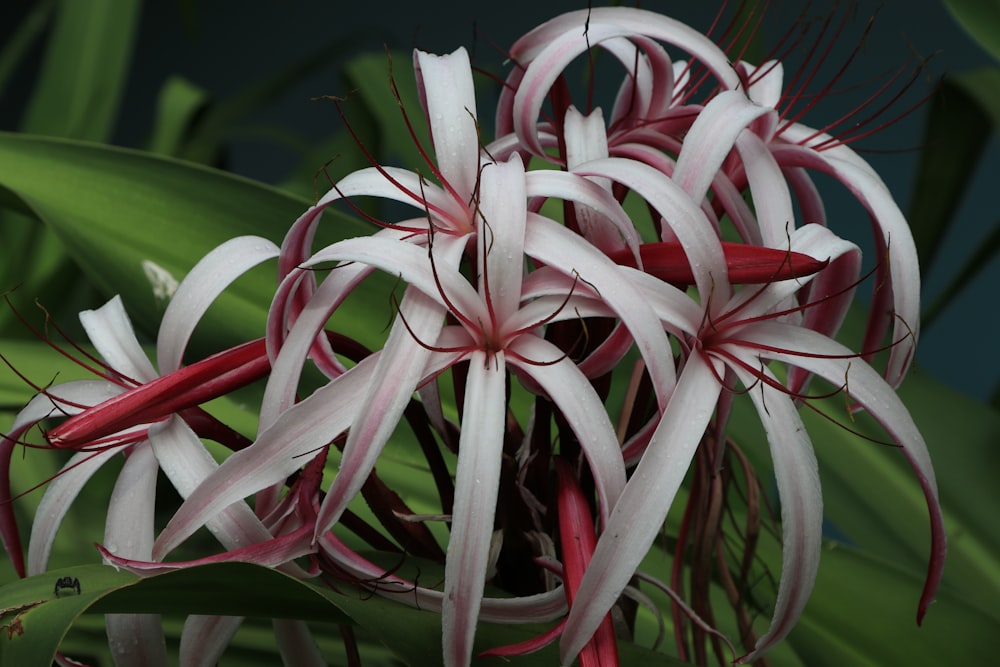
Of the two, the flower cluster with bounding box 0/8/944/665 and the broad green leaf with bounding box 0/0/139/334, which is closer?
the flower cluster with bounding box 0/8/944/665

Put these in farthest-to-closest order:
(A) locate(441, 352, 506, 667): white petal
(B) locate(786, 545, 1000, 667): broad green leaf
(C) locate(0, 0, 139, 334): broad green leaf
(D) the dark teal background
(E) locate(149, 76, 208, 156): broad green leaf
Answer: (D) the dark teal background → (E) locate(149, 76, 208, 156): broad green leaf → (C) locate(0, 0, 139, 334): broad green leaf → (B) locate(786, 545, 1000, 667): broad green leaf → (A) locate(441, 352, 506, 667): white petal

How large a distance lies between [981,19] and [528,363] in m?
0.38

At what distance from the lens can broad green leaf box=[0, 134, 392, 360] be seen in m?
0.48

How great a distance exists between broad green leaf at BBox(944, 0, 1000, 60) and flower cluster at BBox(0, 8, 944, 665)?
204mm

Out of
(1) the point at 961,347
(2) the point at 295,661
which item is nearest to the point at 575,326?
(2) the point at 295,661

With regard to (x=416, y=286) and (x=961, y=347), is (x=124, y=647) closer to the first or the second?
(x=416, y=286)

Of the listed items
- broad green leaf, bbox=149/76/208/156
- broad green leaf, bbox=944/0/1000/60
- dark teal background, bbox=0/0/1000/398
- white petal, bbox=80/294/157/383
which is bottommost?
white petal, bbox=80/294/157/383

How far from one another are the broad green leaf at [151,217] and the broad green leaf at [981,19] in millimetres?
330

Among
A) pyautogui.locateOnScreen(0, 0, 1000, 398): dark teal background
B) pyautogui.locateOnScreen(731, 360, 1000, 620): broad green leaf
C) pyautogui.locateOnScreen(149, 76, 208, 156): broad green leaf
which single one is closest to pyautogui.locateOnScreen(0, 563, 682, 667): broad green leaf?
pyautogui.locateOnScreen(731, 360, 1000, 620): broad green leaf

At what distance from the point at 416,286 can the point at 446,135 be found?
0.06 metres

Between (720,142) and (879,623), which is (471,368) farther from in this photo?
(879,623)

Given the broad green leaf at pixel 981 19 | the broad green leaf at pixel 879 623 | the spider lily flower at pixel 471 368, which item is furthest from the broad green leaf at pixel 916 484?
the spider lily flower at pixel 471 368

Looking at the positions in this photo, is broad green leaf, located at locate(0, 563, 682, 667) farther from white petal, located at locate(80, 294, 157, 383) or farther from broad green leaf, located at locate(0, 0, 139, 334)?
broad green leaf, located at locate(0, 0, 139, 334)

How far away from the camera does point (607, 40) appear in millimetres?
346
